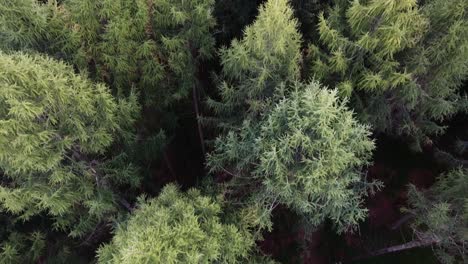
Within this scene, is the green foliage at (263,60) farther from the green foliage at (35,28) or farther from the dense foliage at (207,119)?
the green foliage at (35,28)

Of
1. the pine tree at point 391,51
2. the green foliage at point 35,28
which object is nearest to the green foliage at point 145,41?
the green foliage at point 35,28

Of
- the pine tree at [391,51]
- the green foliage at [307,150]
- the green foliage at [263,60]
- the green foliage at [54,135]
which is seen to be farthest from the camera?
the pine tree at [391,51]

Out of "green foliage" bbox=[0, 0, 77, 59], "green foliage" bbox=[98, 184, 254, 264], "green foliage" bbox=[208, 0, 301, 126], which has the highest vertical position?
"green foliage" bbox=[208, 0, 301, 126]

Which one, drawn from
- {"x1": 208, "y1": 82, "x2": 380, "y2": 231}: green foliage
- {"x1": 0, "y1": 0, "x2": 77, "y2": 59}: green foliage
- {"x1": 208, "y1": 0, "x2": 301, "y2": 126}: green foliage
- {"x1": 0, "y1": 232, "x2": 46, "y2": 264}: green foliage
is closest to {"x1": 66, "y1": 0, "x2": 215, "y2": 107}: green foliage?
{"x1": 0, "y1": 0, "x2": 77, "y2": 59}: green foliage

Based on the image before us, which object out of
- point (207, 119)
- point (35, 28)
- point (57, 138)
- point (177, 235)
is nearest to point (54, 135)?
point (57, 138)

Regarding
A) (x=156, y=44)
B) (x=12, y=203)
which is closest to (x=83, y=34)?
(x=156, y=44)

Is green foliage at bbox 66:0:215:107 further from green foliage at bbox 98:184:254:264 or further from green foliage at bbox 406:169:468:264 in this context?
green foliage at bbox 406:169:468:264
